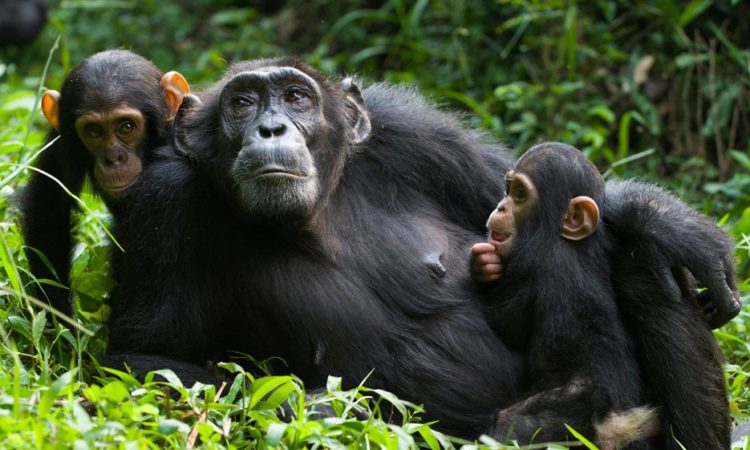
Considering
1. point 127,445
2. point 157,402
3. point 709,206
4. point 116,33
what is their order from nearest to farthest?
point 127,445 < point 157,402 < point 709,206 < point 116,33

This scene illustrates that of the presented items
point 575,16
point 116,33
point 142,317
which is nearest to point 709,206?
point 575,16

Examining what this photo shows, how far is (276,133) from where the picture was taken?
5.81 meters

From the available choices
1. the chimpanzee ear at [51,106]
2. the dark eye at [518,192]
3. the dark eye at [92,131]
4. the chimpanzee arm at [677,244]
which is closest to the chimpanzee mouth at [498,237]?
the dark eye at [518,192]

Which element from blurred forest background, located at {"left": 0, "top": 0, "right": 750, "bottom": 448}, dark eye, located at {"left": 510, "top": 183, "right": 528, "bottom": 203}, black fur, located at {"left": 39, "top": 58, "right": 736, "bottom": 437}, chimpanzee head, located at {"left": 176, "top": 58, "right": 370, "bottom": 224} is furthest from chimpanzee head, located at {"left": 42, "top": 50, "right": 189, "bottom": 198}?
dark eye, located at {"left": 510, "top": 183, "right": 528, "bottom": 203}

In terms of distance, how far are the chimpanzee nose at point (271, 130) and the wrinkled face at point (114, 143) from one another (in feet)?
3.48

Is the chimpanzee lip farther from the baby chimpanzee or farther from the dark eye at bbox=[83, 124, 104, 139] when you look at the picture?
the baby chimpanzee

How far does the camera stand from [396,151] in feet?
22.3

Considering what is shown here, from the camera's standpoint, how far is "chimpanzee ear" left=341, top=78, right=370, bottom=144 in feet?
21.5

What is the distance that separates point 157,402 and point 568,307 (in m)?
2.07

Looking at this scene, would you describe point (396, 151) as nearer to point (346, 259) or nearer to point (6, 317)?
point (346, 259)

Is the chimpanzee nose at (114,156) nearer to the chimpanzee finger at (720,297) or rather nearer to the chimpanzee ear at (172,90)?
the chimpanzee ear at (172,90)

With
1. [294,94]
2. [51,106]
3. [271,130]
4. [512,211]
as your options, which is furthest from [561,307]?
[51,106]

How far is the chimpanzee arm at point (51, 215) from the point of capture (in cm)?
685

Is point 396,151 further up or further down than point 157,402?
further up
